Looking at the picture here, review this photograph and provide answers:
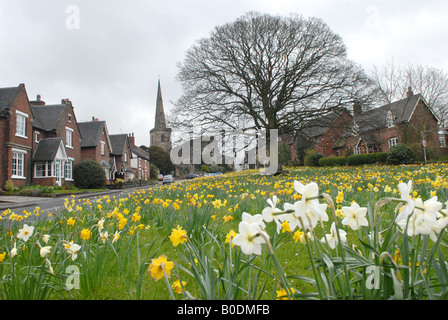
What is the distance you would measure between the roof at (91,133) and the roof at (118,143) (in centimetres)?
705

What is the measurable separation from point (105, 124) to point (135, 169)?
13.1 m

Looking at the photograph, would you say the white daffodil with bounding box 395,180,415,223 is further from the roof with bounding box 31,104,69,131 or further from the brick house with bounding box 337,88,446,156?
the roof with bounding box 31,104,69,131

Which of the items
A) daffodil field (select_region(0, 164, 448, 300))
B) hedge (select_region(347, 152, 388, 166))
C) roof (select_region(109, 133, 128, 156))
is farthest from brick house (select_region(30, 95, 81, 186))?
hedge (select_region(347, 152, 388, 166))

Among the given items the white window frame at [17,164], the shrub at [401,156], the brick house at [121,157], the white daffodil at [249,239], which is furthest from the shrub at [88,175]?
the white daffodil at [249,239]

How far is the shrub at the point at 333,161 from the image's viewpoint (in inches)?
1256

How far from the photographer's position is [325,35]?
17141mm

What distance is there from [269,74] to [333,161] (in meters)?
18.9

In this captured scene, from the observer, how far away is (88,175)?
26.6 meters

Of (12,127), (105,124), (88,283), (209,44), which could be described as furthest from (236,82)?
(105,124)

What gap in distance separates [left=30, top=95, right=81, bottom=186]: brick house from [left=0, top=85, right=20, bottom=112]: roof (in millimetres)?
3163

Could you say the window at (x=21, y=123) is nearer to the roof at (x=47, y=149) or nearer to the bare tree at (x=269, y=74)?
the roof at (x=47, y=149)

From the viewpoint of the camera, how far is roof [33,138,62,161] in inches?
878
